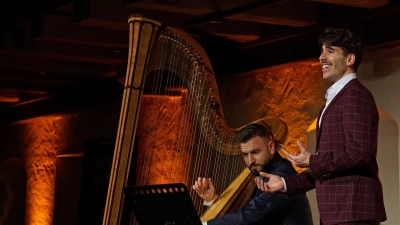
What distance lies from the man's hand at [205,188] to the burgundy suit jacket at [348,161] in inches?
50.2

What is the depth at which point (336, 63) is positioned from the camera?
10.0ft

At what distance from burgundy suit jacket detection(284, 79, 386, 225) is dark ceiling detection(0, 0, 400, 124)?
1.74 meters

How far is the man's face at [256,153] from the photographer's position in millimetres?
4074

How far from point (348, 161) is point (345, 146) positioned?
72 mm

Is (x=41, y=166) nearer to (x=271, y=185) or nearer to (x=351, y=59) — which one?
(x=271, y=185)

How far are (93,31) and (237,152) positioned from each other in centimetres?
231

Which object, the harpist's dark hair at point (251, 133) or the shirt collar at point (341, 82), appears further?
the harpist's dark hair at point (251, 133)

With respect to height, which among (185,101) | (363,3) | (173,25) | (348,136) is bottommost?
(348,136)

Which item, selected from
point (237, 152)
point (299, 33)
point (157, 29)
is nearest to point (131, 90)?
point (157, 29)

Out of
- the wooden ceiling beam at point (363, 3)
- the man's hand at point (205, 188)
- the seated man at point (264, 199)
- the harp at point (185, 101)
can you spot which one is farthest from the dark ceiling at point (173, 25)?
the man's hand at point (205, 188)

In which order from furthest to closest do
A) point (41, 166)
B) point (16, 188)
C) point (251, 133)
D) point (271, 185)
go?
point (16, 188)
point (41, 166)
point (251, 133)
point (271, 185)

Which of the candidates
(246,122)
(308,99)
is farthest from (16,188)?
(308,99)

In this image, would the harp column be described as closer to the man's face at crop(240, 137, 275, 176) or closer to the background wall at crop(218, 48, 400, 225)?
the man's face at crop(240, 137, 275, 176)

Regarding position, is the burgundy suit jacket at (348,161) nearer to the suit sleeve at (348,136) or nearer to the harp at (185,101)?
the suit sleeve at (348,136)
